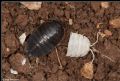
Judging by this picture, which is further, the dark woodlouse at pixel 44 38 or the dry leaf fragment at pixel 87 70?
the dry leaf fragment at pixel 87 70

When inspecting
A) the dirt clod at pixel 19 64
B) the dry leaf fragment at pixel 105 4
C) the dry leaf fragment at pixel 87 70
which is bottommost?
the dry leaf fragment at pixel 87 70

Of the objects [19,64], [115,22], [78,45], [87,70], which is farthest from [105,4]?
[19,64]

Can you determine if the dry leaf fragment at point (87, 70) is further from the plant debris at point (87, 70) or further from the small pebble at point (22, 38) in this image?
the small pebble at point (22, 38)

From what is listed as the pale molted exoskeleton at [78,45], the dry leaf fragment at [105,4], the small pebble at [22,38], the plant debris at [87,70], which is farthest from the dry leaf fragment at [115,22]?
the small pebble at [22,38]

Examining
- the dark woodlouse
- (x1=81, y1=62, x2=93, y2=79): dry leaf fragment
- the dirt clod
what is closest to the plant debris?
(x1=81, y1=62, x2=93, y2=79): dry leaf fragment

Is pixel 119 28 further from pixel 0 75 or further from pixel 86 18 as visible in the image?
pixel 0 75

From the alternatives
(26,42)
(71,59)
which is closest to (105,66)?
(71,59)

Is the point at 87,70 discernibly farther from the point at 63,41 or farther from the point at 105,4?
the point at 105,4
